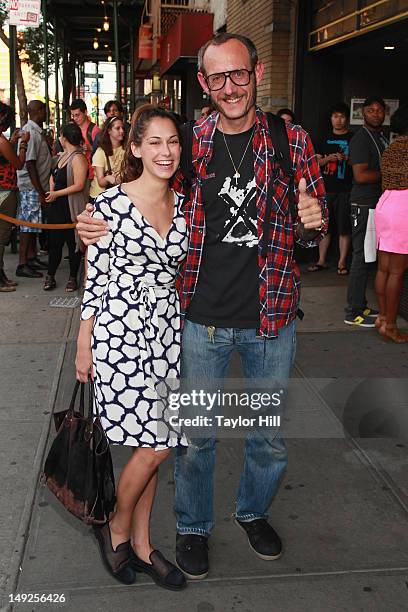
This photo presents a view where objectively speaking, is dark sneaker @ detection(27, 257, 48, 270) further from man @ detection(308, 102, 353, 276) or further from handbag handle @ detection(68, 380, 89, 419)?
handbag handle @ detection(68, 380, 89, 419)

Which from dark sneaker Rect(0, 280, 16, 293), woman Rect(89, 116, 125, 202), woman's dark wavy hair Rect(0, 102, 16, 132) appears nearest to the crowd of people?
woman Rect(89, 116, 125, 202)

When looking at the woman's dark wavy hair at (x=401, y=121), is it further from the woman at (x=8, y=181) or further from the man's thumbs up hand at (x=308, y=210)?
the woman at (x=8, y=181)

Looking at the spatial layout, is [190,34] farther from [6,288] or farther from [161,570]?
[161,570]

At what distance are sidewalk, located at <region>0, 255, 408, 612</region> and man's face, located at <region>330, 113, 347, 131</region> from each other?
380cm

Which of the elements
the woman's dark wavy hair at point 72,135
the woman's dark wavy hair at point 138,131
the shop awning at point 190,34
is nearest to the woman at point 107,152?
the woman's dark wavy hair at point 72,135

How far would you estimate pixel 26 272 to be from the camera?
348 inches

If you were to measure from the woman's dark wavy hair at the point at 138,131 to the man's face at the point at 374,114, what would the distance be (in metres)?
4.09

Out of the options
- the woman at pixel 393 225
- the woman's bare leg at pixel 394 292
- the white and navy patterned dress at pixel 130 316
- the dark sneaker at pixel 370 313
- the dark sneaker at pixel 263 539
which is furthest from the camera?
the dark sneaker at pixel 370 313

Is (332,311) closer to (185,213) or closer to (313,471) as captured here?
(313,471)

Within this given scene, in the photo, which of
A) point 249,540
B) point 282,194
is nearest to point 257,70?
point 282,194

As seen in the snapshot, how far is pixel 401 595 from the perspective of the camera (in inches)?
113

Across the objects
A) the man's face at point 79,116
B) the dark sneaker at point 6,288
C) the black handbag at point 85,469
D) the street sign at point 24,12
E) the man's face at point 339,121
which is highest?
the street sign at point 24,12

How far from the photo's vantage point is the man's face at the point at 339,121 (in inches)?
335

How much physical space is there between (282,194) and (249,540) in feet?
4.98
